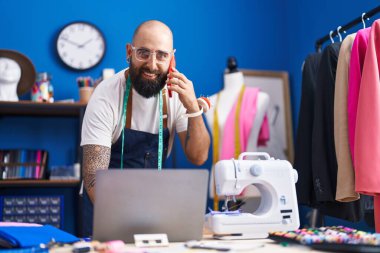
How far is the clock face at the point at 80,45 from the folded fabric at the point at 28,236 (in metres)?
2.40

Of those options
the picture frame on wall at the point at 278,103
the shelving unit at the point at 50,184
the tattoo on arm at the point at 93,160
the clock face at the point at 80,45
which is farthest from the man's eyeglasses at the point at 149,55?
the picture frame on wall at the point at 278,103

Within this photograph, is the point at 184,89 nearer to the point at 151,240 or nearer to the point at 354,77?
the point at 151,240

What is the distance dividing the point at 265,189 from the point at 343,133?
0.76 metres

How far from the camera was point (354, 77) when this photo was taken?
213cm

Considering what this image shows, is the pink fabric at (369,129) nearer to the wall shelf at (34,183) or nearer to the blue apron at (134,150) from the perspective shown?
the blue apron at (134,150)

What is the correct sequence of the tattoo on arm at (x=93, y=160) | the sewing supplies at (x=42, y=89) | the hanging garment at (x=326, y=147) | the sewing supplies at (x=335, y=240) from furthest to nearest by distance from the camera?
the sewing supplies at (x=42, y=89)
the hanging garment at (x=326, y=147)
the tattoo on arm at (x=93, y=160)
the sewing supplies at (x=335, y=240)

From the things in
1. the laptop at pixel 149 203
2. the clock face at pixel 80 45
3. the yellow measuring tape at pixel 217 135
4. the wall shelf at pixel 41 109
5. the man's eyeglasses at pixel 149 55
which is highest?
A: the clock face at pixel 80 45

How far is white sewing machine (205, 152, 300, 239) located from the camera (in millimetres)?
1443

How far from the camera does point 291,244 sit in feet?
3.88

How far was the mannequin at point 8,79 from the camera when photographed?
3.15 meters

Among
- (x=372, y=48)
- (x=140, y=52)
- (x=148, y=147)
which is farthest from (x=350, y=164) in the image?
(x=140, y=52)

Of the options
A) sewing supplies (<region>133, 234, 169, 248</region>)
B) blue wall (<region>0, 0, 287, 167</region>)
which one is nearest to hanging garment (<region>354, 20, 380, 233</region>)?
sewing supplies (<region>133, 234, 169, 248</region>)

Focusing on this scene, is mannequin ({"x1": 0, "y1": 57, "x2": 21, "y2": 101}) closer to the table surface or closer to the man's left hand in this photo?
the man's left hand

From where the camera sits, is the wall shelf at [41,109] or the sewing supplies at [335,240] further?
the wall shelf at [41,109]
